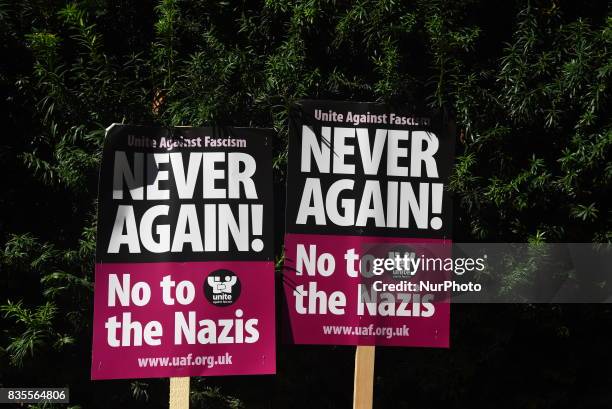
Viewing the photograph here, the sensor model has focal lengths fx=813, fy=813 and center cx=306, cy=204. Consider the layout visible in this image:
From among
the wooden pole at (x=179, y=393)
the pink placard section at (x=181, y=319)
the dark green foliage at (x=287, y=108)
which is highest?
the dark green foliage at (x=287, y=108)

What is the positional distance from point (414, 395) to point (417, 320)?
3.03 feet

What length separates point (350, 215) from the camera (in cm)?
409

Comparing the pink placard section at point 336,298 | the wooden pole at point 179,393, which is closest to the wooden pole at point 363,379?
the pink placard section at point 336,298

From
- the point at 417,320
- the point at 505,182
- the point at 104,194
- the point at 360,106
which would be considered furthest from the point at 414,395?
the point at 104,194

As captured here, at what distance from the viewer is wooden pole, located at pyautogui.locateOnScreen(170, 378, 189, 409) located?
3.95 m

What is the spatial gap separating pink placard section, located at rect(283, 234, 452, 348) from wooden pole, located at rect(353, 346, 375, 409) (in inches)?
2.6

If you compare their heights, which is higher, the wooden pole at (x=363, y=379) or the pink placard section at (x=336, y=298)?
the pink placard section at (x=336, y=298)

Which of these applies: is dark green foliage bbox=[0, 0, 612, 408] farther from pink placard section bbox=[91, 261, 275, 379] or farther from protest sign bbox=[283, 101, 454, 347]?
pink placard section bbox=[91, 261, 275, 379]

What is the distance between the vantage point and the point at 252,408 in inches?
183

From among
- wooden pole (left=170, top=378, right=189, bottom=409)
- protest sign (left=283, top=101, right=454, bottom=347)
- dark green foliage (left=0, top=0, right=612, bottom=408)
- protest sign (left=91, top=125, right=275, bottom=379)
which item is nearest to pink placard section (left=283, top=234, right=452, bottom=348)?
protest sign (left=283, top=101, right=454, bottom=347)

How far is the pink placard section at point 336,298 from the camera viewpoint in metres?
4.07

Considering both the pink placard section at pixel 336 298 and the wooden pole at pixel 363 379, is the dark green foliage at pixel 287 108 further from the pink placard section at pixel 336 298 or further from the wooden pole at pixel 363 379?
the wooden pole at pixel 363 379

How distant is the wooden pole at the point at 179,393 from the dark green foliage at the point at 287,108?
0.49m

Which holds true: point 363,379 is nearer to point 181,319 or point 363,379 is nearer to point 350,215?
point 350,215
